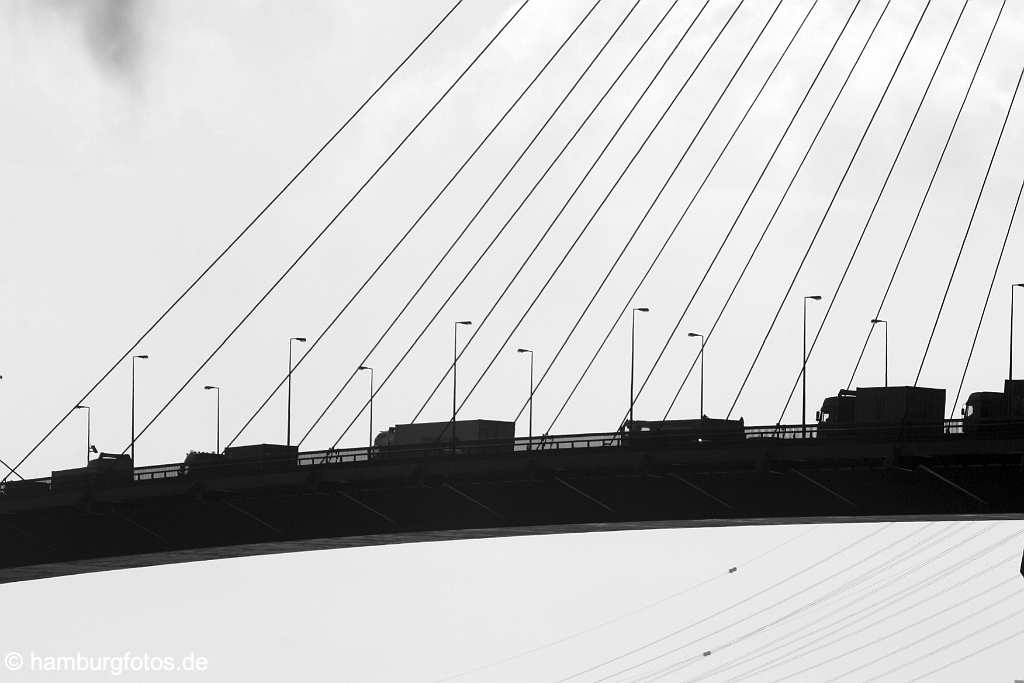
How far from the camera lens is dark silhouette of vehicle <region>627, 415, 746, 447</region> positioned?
6862 centimetres

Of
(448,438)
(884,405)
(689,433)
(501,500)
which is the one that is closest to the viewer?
(689,433)

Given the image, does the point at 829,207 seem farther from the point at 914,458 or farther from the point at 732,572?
the point at 732,572

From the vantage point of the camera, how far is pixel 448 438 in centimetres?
8150

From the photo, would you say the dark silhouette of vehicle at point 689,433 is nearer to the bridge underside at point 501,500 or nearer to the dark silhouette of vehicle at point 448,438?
the bridge underside at point 501,500

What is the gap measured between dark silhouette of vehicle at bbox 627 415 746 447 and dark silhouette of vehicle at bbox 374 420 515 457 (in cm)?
458

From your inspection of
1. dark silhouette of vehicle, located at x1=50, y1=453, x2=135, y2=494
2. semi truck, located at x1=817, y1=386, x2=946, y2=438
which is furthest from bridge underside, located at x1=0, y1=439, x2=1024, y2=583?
semi truck, located at x1=817, y1=386, x2=946, y2=438

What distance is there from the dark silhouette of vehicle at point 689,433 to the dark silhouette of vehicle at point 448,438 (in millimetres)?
4580

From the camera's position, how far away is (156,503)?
75.6 metres

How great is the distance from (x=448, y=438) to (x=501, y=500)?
8989 mm

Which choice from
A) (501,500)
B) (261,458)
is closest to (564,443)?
(501,500)

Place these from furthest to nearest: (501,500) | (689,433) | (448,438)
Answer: (448,438) < (501,500) < (689,433)

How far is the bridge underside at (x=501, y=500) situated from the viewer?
65688mm

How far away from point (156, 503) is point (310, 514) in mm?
5689

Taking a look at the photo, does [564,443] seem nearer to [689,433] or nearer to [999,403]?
[689,433]
